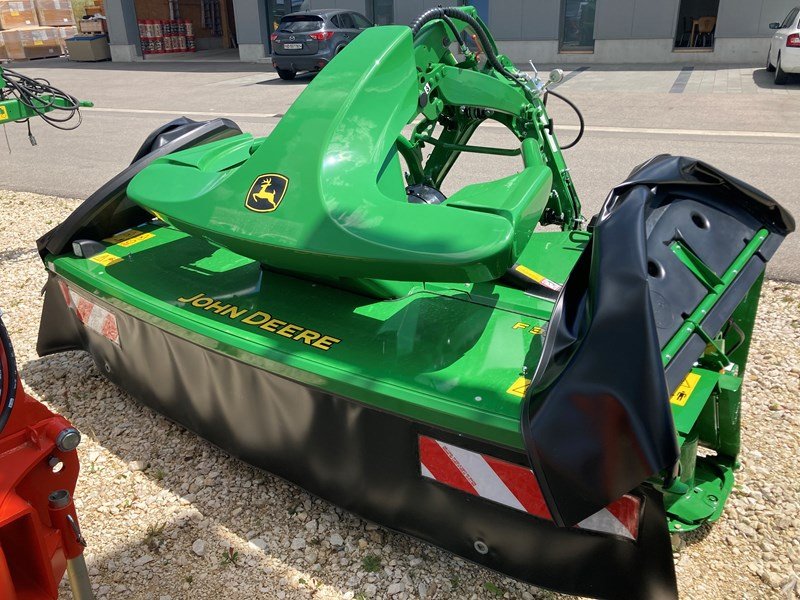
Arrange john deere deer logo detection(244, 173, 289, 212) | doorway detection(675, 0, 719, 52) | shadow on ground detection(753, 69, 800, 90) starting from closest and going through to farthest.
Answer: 1. john deere deer logo detection(244, 173, 289, 212)
2. shadow on ground detection(753, 69, 800, 90)
3. doorway detection(675, 0, 719, 52)

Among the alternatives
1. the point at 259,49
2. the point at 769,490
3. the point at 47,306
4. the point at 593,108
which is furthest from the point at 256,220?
the point at 259,49

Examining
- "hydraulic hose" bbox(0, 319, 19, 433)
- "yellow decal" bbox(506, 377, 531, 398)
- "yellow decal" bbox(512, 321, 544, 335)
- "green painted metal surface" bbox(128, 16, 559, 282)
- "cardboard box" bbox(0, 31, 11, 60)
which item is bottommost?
"cardboard box" bbox(0, 31, 11, 60)

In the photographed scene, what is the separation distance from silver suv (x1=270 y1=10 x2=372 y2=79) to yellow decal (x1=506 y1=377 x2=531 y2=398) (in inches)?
561

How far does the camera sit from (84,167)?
27.4 feet

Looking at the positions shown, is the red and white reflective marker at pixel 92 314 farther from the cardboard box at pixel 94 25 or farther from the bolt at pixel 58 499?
the cardboard box at pixel 94 25

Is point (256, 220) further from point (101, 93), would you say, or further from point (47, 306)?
point (101, 93)

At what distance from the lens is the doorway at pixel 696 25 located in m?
17.9

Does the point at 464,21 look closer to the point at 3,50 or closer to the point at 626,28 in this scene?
the point at 626,28

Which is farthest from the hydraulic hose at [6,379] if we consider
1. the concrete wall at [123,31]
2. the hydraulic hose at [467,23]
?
the concrete wall at [123,31]

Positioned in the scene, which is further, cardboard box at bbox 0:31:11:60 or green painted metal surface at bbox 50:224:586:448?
cardboard box at bbox 0:31:11:60

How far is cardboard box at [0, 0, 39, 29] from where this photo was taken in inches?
936

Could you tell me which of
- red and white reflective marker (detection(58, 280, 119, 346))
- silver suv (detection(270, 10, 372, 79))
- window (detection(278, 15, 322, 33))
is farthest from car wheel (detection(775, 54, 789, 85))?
red and white reflective marker (detection(58, 280, 119, 346))

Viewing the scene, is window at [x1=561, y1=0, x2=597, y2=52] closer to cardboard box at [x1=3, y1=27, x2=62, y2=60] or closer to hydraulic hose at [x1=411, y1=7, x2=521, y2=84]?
→ hydraulic hose at [x1=411, y1=7, x2=521, y2=84]

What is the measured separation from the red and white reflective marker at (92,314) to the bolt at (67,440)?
128 cm
